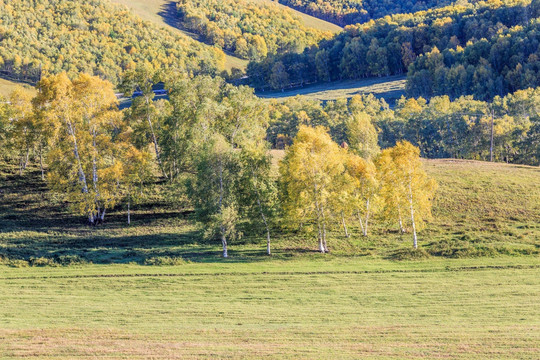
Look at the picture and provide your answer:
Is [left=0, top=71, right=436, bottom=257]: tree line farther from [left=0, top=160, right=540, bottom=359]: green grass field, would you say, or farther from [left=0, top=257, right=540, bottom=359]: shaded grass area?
[left=0, top=257, right=540, bottom=359]: shaded grass area

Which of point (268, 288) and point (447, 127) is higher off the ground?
point (447, 127)

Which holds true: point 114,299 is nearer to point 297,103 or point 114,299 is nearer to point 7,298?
point 7,298

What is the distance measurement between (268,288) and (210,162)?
1595cm

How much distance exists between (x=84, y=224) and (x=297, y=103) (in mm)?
89312

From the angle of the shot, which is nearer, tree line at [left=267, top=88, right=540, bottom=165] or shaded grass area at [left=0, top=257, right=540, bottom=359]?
shaded grass area at [left=0, top=257, right=540, bottom=359]

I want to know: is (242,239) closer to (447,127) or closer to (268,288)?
(268,288)

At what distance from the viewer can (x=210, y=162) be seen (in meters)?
49.4

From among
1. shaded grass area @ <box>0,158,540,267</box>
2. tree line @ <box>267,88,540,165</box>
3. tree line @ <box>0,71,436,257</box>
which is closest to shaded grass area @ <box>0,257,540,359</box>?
shaded grass area @ <box>0,158,540,267</box>

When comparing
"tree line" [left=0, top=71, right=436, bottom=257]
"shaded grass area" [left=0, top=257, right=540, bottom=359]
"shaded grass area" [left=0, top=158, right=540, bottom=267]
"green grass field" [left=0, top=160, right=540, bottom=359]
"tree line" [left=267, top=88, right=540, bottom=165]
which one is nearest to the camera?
"shaded grass area" [left=0, top=257, right=540, bottom=359]

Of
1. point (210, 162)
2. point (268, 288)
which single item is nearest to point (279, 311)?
point (268, 288)

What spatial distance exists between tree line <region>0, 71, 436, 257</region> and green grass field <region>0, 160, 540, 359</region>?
2.98m

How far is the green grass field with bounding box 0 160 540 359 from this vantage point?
27953 mm

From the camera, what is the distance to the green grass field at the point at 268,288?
2795 centimetres

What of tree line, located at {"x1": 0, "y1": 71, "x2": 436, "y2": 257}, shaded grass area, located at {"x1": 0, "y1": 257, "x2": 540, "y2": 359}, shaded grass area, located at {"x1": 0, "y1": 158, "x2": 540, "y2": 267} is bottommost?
shaded grass area, located at {"x1": 0, "y1": 257, "x2": 540, "y2": 359}
